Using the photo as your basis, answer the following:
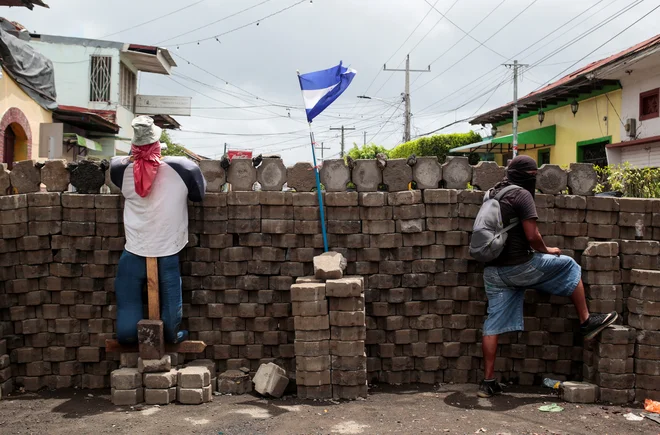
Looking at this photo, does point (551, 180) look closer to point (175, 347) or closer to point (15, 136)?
point (175, 347)

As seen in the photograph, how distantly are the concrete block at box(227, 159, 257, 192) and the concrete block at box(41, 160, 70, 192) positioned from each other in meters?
1.58

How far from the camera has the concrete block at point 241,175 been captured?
228 inches

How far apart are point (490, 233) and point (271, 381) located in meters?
2.30

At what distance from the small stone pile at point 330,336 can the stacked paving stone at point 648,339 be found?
2393mm

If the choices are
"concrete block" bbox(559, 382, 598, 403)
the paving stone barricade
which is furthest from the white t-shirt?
"concrete block" bbox(559, 382, 598, 403)

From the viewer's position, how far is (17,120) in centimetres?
1412

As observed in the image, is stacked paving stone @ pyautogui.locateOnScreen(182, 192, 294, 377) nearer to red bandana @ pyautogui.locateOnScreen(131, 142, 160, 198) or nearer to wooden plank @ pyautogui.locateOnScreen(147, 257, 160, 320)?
wooden plank @ pyautogui.locateOnScreen(147, 257, 160, 320)

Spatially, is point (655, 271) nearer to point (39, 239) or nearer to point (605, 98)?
point (39, 239)

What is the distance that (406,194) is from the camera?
5.80 metres

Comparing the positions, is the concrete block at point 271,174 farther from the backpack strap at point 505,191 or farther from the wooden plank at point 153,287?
the backpack strap at point 505,191

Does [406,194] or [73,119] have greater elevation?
[73,119]

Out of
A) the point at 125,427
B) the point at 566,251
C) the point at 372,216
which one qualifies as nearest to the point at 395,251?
the point at 372,216

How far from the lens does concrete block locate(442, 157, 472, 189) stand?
5.88 meters

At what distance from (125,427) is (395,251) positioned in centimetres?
283
